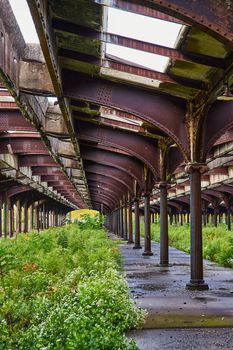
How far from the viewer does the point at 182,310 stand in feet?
31.9

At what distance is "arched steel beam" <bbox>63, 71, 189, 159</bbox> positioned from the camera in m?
11.7

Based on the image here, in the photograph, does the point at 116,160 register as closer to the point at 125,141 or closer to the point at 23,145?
the point at 23,145

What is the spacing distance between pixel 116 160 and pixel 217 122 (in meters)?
10.2

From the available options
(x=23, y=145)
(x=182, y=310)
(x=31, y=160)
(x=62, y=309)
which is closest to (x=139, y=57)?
(x=182, y=310)

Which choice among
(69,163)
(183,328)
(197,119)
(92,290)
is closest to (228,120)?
(197,119)

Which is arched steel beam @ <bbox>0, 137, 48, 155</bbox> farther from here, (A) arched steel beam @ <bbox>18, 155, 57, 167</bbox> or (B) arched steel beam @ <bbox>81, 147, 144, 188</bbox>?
(A) arched steel beam @ <bbox>18, 155, 57, 167</bbox>

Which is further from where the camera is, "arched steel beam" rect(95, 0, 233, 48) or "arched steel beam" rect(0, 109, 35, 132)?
"arched steel beam" rect(0, 109, 35, 132)

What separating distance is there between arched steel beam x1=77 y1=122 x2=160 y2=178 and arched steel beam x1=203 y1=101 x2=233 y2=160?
5003mm

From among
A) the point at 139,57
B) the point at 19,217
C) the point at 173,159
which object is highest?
the point at 139,57

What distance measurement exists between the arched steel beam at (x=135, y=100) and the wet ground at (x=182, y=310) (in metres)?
3.39

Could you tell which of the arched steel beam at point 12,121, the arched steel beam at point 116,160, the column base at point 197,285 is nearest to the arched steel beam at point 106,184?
the arched steel beam at point 116,160

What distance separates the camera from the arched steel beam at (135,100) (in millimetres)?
11688

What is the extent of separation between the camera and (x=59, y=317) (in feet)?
16.3

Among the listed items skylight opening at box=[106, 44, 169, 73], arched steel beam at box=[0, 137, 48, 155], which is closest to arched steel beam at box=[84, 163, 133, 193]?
arched steel beam at box=[0, 137, 48, 155]
